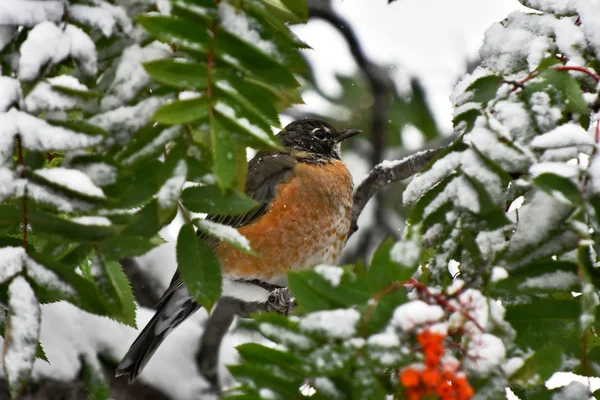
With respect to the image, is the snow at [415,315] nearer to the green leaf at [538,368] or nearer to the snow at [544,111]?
the green leaf at [538,368]

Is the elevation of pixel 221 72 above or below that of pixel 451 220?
above

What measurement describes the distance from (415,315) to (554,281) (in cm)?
34

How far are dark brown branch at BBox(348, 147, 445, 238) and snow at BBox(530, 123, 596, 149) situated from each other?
44.2 inches

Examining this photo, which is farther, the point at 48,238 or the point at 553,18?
the point at 553,18

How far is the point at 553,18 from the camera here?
6.10ft

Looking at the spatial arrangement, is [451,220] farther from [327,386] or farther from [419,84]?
[419,84]

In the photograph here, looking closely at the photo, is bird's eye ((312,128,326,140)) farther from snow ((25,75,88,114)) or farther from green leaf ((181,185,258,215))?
snow ((25,75,88,114))

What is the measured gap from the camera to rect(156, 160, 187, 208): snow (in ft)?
5.02

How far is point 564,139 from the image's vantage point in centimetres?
148

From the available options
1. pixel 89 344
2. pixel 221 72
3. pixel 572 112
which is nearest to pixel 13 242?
pixel 221 72

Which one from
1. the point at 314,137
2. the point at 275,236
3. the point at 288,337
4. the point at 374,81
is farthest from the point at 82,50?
the point at 374,81

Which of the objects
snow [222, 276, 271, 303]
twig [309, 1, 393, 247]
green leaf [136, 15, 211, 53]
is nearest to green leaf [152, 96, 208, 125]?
green leaf [136, 15, 211, 53]

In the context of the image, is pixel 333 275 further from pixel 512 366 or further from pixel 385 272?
pixel 512 366

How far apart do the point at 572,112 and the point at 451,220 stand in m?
0.31
